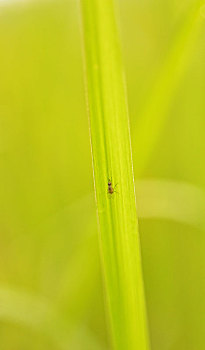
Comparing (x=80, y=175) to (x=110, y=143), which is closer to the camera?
(x=110, y=143)

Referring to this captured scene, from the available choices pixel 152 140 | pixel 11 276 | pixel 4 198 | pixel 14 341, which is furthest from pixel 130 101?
pixel 14 341

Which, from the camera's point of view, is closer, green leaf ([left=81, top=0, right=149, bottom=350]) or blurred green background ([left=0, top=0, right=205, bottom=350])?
green leaf ([left=81, top=0, right=149, bottom=350])

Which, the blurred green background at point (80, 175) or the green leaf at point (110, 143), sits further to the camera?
the blurred green background at point (80, 175)
